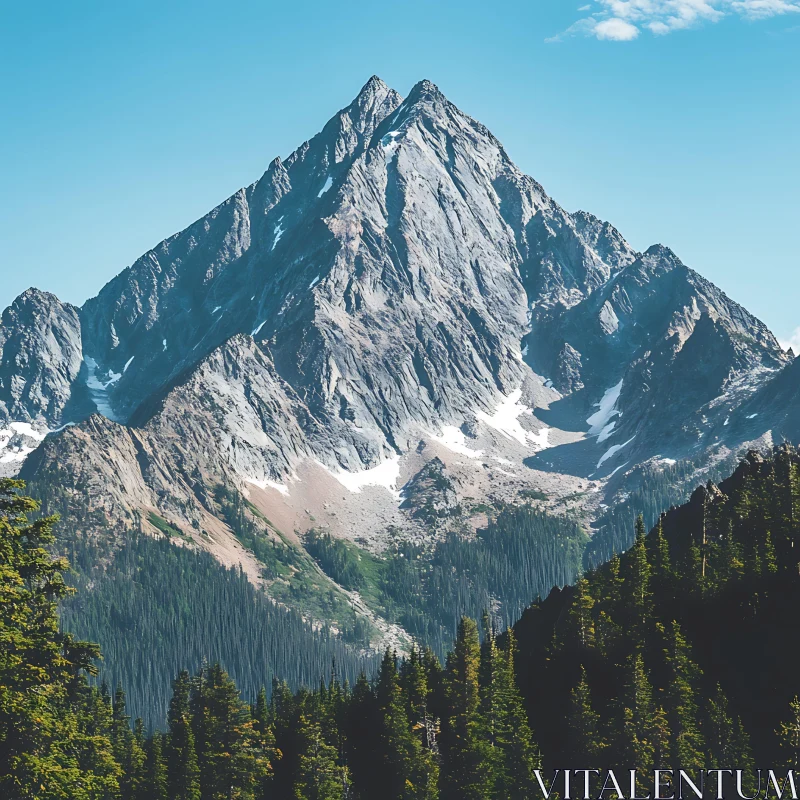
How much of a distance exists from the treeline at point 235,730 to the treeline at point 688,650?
4953 millimetres

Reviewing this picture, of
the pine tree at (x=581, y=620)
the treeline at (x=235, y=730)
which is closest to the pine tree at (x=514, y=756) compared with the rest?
the treeline at (x=235, y=730)

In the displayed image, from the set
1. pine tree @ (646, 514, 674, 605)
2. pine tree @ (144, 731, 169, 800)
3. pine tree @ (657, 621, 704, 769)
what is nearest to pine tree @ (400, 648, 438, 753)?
pine tree @ (144, 731, 169, 800)

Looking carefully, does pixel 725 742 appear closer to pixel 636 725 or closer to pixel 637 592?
pixel 636 725

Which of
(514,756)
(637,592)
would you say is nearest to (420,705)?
(637,592)

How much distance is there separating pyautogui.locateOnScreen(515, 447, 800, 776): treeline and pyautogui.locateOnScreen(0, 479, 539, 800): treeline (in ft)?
16.2

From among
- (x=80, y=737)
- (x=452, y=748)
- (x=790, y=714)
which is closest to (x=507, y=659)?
(x=452, y=748)

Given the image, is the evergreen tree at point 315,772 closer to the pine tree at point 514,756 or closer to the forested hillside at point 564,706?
the forested hillside at point 564,706

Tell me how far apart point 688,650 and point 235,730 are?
117 ft

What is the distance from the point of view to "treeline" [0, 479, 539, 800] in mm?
44250

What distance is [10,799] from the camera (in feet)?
139

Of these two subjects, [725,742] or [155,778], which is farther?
[155,778]

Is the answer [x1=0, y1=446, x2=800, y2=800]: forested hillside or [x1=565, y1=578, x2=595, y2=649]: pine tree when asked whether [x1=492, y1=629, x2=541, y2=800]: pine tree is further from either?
[x1=565, y1=578, x2=595, y2=649]: pine tree

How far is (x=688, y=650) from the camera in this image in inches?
3644

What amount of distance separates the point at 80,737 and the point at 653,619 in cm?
6651
